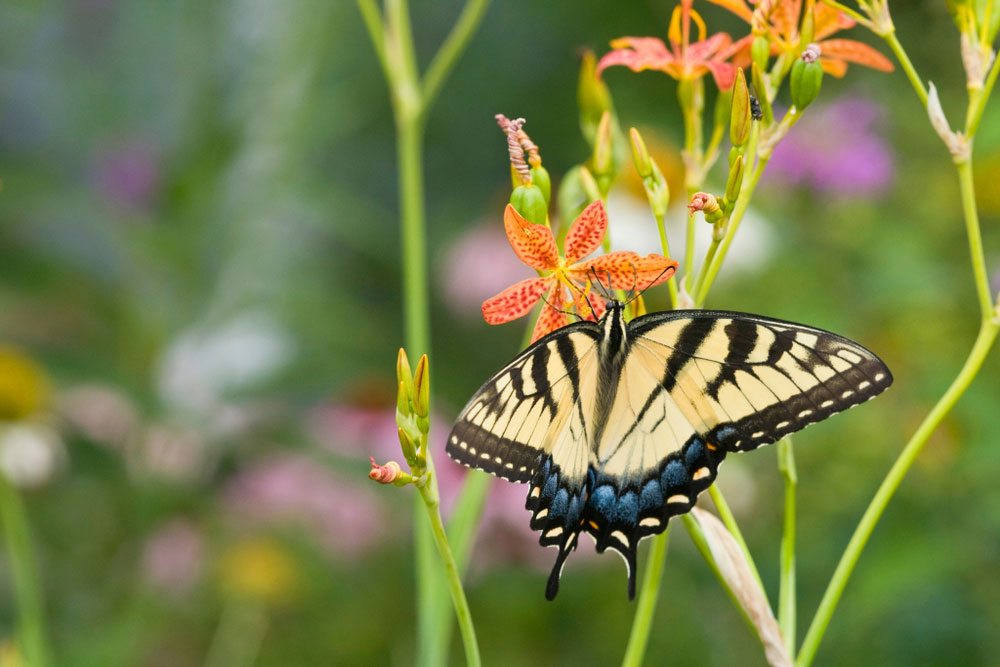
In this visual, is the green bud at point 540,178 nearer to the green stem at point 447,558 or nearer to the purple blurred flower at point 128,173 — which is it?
the green stem at point 447,558

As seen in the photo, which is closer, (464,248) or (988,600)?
(988,600)

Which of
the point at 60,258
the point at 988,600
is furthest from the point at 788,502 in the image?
the point at 60,258

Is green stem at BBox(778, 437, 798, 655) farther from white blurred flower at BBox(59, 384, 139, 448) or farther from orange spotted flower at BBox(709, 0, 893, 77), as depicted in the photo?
white blurred flower at BBox(59, 384, 139, 448)

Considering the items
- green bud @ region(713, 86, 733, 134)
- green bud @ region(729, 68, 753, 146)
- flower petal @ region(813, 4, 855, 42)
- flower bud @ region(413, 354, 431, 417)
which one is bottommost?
flower bud @ region(413, 354, 431, 417)

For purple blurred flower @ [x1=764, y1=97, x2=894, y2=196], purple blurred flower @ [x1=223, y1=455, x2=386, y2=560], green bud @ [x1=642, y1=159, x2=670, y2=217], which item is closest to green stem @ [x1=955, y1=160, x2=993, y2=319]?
green bud @ [x1=642, y1=159, x2=670, y2=217]

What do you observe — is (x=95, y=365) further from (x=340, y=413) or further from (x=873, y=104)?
(x=873, y=104)
